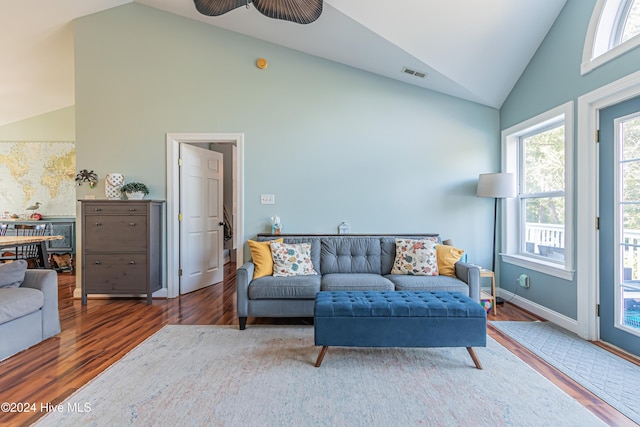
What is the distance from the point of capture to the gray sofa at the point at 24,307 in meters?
2.31

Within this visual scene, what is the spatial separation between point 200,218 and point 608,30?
186 inches

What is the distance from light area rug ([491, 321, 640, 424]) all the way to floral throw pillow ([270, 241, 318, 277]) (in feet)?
6.37

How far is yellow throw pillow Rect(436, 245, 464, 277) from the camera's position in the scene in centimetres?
322

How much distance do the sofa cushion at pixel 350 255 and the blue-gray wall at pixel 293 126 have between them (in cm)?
40

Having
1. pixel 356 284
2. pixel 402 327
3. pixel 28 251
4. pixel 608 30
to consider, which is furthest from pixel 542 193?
pixel 28 251

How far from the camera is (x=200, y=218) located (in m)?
4.36

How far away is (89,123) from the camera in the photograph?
395 centimetres

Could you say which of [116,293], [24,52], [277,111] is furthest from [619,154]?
[24,52]

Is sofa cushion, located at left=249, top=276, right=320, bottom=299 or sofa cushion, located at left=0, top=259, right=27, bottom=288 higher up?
sofa cushion, located at left=0, top=259, right=27, bottom=288

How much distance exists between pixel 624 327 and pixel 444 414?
6.17ft

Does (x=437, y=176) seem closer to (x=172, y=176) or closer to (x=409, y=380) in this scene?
(x=409, y=380)

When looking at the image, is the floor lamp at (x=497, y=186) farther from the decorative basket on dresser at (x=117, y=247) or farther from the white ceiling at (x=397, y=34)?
the decorative basket on dresser at (x=117, y=247)

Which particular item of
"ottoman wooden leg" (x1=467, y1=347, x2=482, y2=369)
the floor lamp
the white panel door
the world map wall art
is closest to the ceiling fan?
the white panel door

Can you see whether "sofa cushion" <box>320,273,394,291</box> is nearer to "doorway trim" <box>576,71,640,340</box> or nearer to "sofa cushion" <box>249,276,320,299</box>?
"sofa cushion" <box>249,276,320,299</box>
